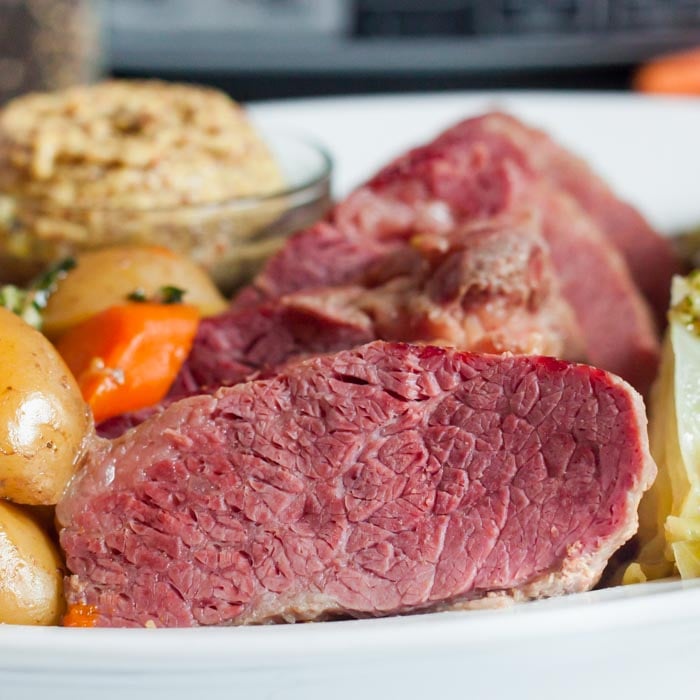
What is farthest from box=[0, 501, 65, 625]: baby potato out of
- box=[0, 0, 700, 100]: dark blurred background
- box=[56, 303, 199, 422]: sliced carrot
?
box=[0, 0, 700, 100]: dark blurred background

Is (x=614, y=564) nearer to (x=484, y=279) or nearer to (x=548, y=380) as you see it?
(x=548, y=380)

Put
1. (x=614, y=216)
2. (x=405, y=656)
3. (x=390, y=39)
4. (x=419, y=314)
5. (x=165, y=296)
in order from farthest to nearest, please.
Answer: (x=390, y=39), (x=614, y=216), (x=165, y=296), (x=419, y=314), (x=405, y=656)

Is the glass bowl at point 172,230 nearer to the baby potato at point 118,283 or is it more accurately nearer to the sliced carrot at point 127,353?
the baby potato at point 118,283

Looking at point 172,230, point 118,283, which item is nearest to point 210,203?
point 172,230

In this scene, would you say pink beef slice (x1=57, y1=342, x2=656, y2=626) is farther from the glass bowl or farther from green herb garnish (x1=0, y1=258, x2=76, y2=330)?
the glass bowl

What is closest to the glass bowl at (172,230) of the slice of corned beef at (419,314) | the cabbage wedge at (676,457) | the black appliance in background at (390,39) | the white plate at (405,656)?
the slice of corned beef at (419,314)

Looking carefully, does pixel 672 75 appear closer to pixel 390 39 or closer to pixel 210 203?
pixel 390 39
